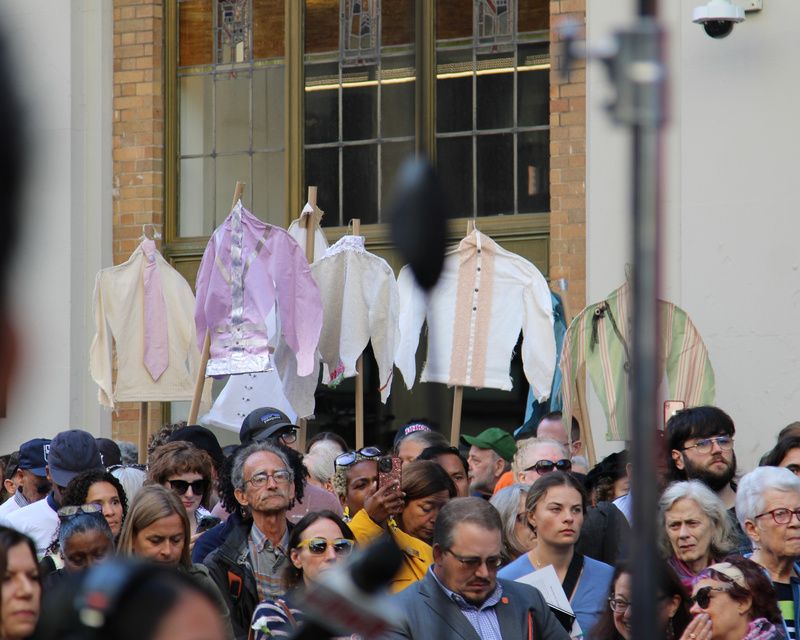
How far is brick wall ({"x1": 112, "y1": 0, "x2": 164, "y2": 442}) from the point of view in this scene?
33.6 feet

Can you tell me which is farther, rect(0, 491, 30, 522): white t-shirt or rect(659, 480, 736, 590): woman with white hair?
rect(0, 491, 30, 522): white t-shirt

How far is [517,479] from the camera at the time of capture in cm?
619

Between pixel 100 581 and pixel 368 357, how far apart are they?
28.3 ft

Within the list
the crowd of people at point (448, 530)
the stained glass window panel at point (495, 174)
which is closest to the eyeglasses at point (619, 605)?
the crowd of people at point (448, 530)

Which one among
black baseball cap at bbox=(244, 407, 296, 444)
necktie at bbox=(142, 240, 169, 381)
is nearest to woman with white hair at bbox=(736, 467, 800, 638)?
black baseball cap at bbox=(244, 407, 296, 444)

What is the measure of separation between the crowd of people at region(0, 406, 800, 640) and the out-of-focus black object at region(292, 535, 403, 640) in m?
1.67

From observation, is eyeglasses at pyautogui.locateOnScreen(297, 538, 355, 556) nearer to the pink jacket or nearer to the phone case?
the phone case

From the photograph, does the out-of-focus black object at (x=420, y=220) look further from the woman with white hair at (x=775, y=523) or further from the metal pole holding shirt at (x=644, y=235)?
the woman with white hair at (x=775, y=523)

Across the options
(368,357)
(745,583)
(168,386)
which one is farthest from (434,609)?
(368,357)

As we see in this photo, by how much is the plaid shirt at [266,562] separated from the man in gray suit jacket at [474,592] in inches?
27.9

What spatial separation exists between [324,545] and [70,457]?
176 centimetres

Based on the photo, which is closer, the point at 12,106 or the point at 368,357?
the point at 12,106

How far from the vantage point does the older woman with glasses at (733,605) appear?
4.07 m

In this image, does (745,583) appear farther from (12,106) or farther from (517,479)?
(12,106)
